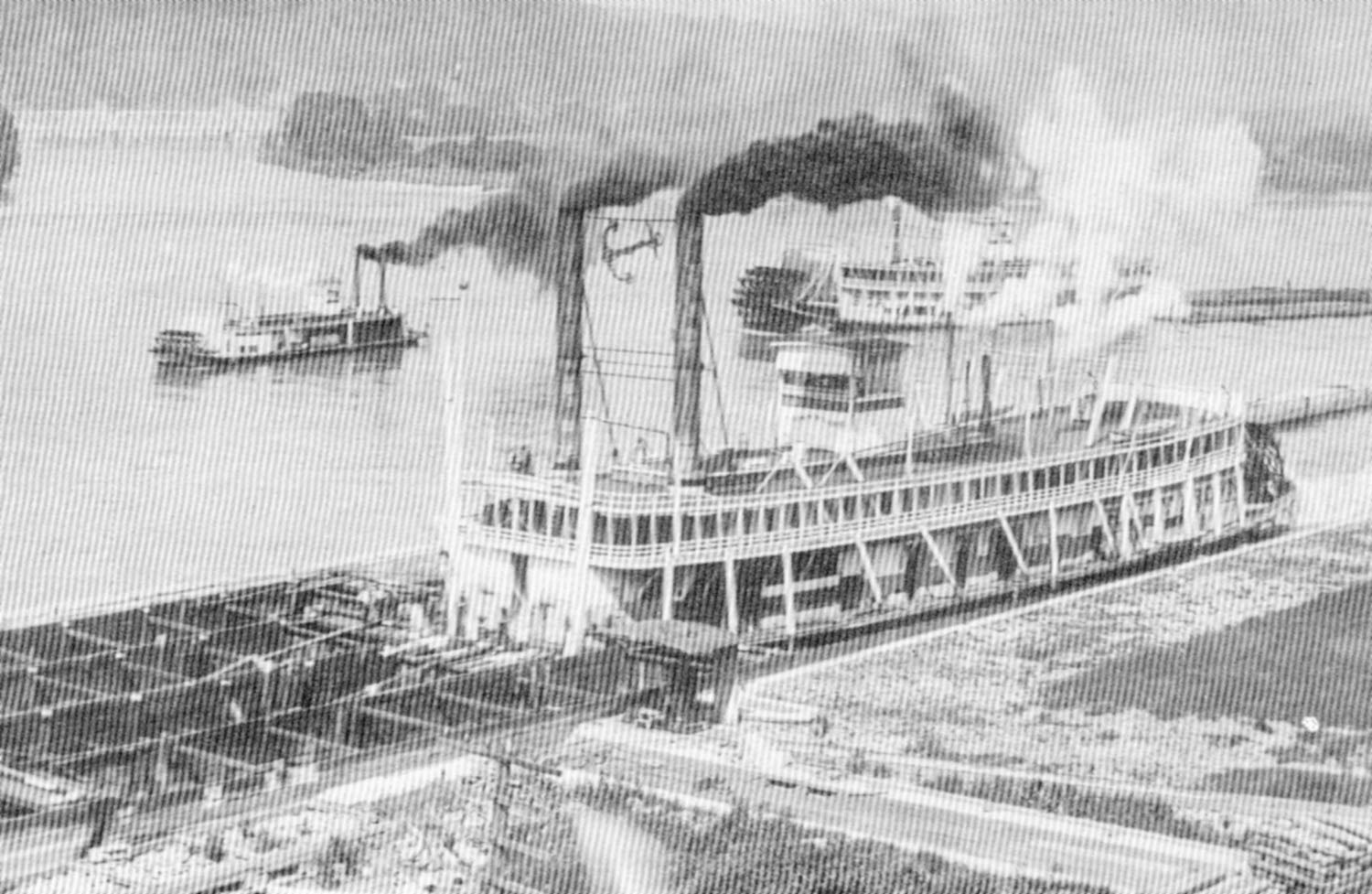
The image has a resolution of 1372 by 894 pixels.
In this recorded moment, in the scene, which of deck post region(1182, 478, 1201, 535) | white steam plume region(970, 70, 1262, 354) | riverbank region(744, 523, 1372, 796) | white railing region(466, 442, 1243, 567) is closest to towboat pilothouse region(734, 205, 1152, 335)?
white steam plume region(970, 70, 1262, 354)

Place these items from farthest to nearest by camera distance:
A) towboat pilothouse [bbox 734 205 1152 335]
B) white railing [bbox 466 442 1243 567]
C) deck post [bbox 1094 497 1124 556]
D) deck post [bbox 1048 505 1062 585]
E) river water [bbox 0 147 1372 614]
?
deck post [bbox 1094 497 1124 556], deck post [bbox 1048 505 1062 585], towboat pilothouse [bbox 734 205 1152 335], white railing [bbox 466 442 1243 567], river water [bbox 0 147 1372 614]

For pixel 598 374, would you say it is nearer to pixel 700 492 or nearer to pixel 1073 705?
pixel 700 492

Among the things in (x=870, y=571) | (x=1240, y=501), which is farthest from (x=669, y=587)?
(x=1240, y=501)

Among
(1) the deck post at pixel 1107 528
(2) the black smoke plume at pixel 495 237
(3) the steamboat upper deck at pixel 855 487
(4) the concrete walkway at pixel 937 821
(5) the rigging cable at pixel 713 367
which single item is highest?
(2) the black smoke plume at pixel 495 237

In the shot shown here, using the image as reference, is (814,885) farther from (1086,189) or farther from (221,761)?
(1086,189)

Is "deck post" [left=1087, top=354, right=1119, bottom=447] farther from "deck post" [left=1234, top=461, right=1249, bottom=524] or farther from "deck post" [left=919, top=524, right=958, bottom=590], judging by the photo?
"deck post" [left=919, top=524, right=958, bottom=590]

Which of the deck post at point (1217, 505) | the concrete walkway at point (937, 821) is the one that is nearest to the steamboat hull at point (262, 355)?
the concrete walkway at point (937, 821)

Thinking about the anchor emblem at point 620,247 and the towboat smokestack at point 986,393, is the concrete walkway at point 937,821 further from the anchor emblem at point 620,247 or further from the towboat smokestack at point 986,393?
the towboat smokestack at point 986,393
